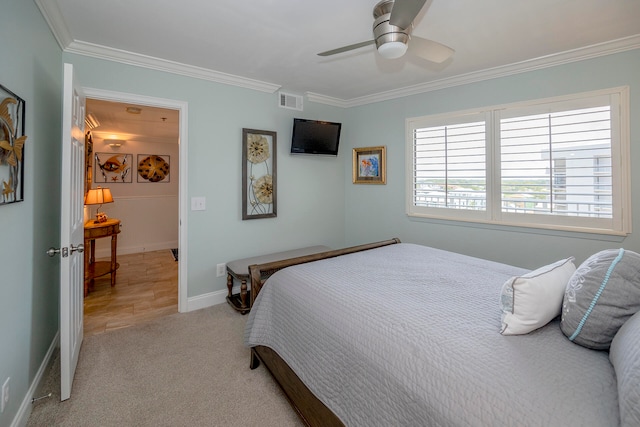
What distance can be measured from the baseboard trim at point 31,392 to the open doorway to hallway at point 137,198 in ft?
3.28

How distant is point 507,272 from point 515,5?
5.59 feet

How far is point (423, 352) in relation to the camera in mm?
1032

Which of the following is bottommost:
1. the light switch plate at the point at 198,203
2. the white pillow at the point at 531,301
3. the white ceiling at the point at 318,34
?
the white pillow at the point at 531,301

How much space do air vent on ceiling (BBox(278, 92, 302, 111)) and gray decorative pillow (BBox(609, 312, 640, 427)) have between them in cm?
340

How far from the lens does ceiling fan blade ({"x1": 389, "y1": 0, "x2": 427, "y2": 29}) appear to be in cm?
138

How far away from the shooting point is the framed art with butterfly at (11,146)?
133 cm

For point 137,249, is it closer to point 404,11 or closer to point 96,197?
point 96,197

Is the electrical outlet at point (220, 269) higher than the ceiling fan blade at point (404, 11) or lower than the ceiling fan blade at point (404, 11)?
lower

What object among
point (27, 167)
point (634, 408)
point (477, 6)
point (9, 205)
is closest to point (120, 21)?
point (27, 167)

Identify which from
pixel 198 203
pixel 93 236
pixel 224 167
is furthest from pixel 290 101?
pixel 93 236

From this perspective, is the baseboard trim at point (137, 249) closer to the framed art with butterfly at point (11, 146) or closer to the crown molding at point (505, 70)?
the crown molding at point (505, 70)

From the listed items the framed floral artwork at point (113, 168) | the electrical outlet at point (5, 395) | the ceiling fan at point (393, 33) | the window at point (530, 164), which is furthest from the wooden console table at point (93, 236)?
the window at point (530, 164)

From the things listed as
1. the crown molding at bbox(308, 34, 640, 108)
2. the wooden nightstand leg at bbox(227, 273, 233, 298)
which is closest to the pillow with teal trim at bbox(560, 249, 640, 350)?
the crown molding at bbox(308, 34, 640, 108)

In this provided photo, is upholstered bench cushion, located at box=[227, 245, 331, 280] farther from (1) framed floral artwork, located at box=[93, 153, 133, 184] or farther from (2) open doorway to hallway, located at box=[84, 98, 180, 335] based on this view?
(1) framed floral artwork, located at box=[93, 153, 133, 184]
